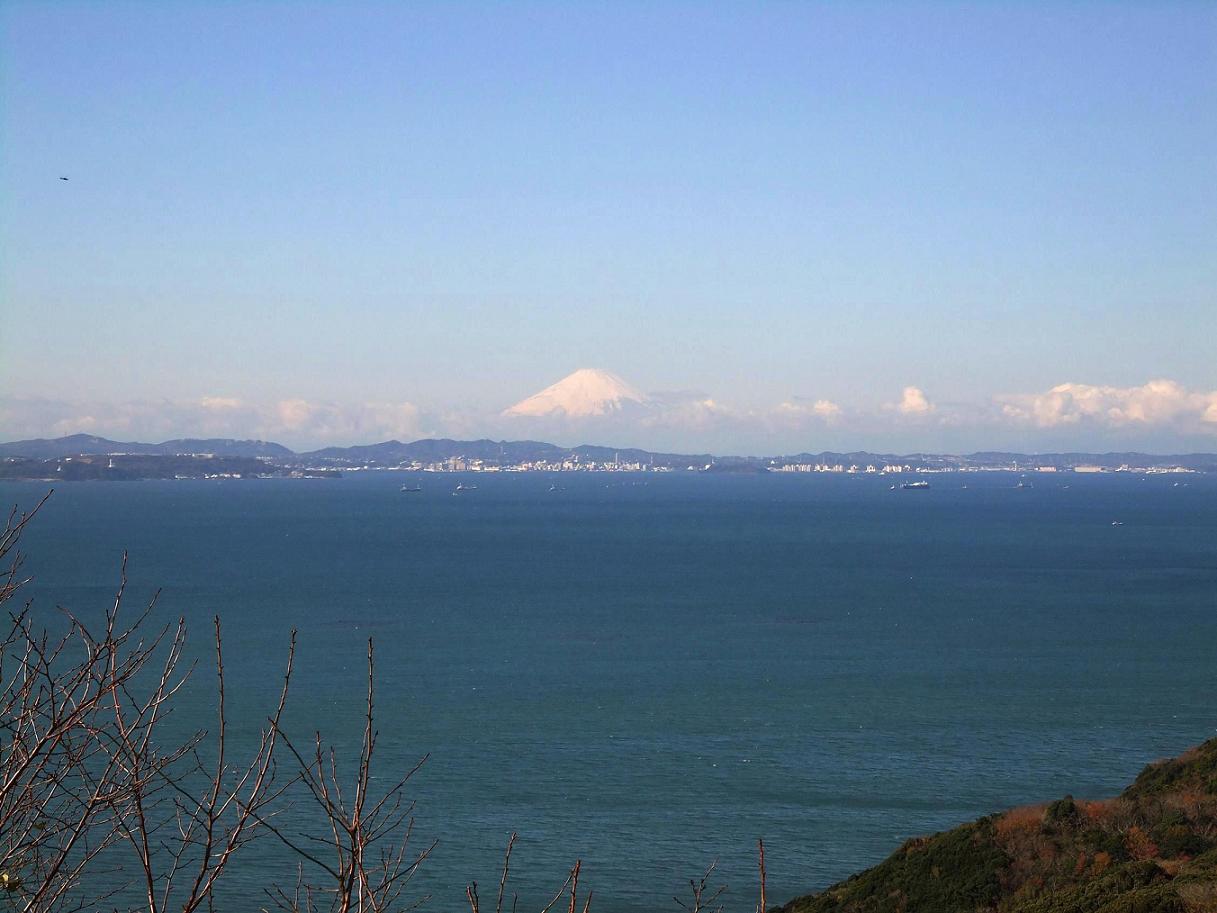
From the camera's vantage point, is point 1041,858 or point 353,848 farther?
point 1041,858

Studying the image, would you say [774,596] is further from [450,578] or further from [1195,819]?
[1195,819]

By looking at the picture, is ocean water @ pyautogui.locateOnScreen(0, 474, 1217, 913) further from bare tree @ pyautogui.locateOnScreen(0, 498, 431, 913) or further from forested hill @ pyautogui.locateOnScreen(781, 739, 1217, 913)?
forested hill @ pyautogui.locateOnScreen(781, 739, 1217, 913)

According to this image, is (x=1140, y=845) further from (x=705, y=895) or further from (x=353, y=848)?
(x=353, y=848)

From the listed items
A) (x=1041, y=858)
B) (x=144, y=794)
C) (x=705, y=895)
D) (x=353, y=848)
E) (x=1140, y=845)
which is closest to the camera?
(x=353, y=848)

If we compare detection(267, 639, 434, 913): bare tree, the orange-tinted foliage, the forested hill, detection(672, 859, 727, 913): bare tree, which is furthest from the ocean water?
the orange-tinted foliage

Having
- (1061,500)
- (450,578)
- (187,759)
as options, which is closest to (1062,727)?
(187,759)

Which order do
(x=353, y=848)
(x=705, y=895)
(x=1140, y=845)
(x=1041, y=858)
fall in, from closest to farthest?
(x=353, y=848) → (x=1140, y=845) → (x=1041, y=858) → (x=705, y=895)

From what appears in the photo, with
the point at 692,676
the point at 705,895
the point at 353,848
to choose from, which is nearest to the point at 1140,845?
the point at 705,895
